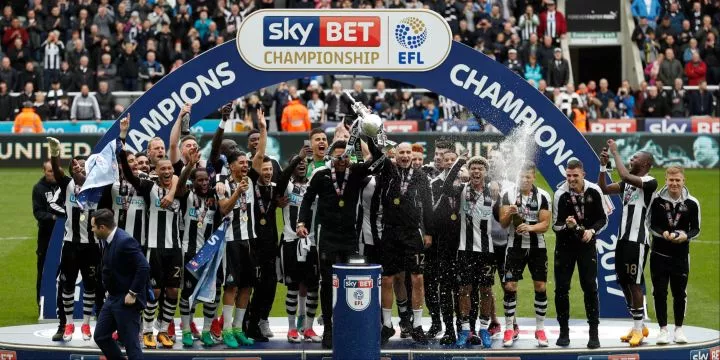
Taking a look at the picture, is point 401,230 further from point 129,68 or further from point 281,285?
point 129,68

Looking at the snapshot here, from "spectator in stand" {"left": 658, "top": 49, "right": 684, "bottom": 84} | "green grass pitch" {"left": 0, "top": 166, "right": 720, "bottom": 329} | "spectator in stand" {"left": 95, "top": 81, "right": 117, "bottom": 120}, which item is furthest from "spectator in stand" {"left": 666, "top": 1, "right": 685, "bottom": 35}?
"spectator in stand" {"left": 95, "top": 81, "right": 117, "bottom": 120}

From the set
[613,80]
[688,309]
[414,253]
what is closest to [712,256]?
[688,309]

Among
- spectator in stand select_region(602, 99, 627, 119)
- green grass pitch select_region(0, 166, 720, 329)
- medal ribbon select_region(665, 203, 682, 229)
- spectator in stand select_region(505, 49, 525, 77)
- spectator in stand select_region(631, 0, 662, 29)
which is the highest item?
spectator in stand select_region(631, 0, 662, 29)

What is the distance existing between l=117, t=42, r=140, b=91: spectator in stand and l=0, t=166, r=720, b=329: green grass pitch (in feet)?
14.1

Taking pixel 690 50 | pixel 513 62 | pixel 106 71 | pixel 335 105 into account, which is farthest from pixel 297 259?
pixel 690 50

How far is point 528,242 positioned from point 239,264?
2985 millimetres

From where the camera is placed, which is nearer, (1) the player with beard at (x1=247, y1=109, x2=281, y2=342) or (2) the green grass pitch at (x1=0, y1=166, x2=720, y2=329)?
(1) the player with beard at (x1=247, y1=109, x2=281, y2=342)

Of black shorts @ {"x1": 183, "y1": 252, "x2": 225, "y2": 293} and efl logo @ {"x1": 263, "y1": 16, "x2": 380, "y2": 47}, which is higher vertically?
efl logo @ {"x1": 263, "y1": 16, "x2": 380, "y2": 47}

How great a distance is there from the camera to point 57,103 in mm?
32469

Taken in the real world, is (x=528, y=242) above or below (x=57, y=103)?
below

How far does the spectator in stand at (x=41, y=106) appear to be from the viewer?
32.0 m

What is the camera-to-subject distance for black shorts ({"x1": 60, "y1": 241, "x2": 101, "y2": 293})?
15164 millimetres

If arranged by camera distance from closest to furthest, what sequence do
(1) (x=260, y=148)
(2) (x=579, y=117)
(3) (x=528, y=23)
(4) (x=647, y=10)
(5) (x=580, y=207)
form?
(5) (x=580, y=207) < (1) (x=260, y=148) < (2) (x=579, y=117) < (3) (x=528, y=23) < (4) (x=647, y=10)

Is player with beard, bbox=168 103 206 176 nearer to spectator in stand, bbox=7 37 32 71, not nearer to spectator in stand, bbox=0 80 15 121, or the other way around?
spectator in stand, bbox=0 80 15 121
